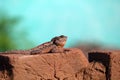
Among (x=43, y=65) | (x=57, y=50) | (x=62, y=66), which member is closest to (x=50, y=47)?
(x=57, y=50)

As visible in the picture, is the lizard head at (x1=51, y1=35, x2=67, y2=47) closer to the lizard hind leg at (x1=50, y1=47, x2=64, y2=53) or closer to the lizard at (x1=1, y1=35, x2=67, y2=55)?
the lizard at (x1=1, y1=35, x2=67, y2=55)

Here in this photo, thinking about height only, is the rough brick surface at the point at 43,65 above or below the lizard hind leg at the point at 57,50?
below

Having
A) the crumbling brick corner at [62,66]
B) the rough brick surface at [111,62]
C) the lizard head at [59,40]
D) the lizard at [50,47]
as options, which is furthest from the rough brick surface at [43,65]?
the lizard head at [59,40]

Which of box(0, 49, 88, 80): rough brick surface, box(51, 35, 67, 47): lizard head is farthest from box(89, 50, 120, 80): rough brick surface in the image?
box(51, 35, 67, 47): lizard head

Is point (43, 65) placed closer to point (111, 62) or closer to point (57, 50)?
point (57, 50)

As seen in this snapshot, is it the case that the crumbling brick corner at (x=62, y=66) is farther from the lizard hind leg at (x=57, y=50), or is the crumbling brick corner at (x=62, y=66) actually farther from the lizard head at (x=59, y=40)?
the lizard head at (x=59, y=40)

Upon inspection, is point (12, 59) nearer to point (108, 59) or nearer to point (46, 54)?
point (46, 54)
